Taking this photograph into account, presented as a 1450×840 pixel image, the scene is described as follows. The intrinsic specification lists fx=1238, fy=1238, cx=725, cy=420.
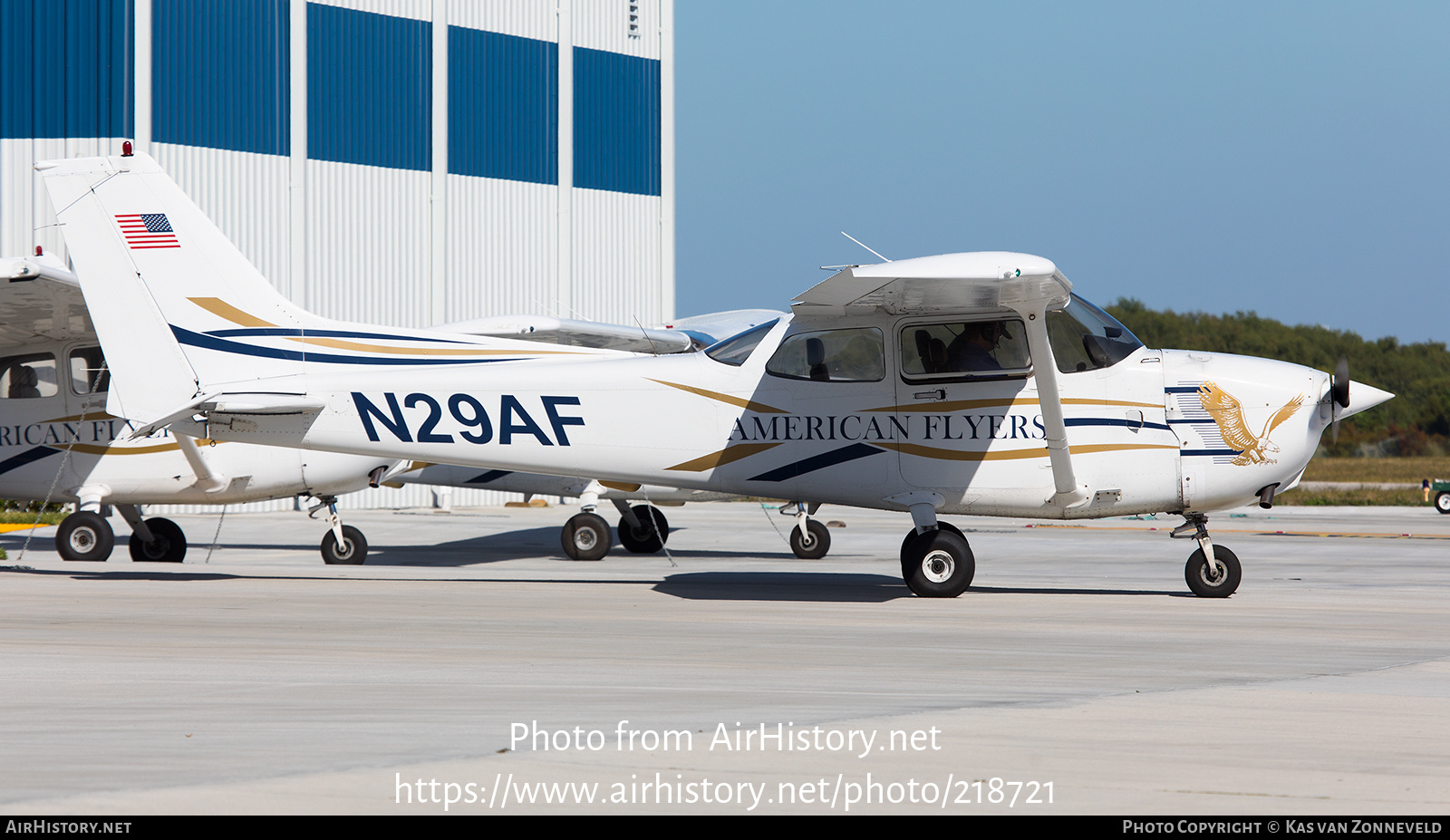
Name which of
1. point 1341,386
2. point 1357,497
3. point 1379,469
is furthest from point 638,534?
point 1379,469

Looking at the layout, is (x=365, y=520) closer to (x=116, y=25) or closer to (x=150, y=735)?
(x=116, y=25)

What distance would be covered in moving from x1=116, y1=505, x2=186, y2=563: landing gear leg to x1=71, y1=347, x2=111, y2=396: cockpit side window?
123 centimetres

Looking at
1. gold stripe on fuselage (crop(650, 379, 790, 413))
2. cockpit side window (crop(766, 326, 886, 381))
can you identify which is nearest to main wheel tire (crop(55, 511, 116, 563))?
gold stripe on fuselage (crop(650, 379, 790, 413))

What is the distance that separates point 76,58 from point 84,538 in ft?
42.6

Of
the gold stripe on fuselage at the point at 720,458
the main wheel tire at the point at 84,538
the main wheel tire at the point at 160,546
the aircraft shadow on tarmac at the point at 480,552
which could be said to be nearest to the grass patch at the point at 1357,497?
the aircraft shadow on tarmac at the point at 480,552

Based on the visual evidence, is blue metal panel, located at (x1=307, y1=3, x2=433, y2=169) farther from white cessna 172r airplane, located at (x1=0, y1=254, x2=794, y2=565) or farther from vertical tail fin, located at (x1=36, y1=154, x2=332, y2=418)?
vertical tail fin, located at (x1=36, y1=154, x2=332, y2=418)

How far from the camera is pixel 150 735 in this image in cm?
427

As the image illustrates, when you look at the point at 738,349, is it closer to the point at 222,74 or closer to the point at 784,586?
the point at 784,586

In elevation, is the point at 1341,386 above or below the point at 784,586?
above

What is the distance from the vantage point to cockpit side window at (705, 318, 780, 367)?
9.32m

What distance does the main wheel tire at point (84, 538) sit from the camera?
11.8 metres

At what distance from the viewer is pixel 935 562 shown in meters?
9.02

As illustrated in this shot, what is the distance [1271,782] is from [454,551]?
39.5ft

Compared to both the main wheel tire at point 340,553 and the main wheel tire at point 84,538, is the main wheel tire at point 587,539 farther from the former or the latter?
the main wheel tire at point 84,538
